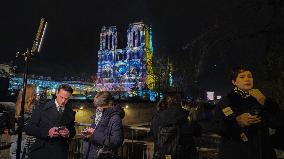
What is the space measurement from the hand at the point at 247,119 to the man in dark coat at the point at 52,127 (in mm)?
2844

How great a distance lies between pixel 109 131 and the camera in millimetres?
4801

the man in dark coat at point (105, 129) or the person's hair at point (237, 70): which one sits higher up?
the person's hair at point (237, 70)

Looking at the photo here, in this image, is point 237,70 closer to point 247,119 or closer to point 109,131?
point 247,119

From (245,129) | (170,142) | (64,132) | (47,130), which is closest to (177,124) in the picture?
(170,142)

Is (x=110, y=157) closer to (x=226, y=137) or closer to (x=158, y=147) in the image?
(x=158, y=147)

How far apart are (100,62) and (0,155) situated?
394 feet

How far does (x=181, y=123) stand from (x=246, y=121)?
7.36 feet

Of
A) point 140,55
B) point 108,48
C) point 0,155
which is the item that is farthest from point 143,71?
point 0,155

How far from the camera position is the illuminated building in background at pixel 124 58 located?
116875 mm

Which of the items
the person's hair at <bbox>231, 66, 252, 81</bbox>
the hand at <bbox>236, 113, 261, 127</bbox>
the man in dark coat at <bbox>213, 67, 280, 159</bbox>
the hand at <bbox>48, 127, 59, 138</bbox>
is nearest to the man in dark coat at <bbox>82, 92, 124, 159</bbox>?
the hand at <bbox>48, 127, 59, 138</bbox>

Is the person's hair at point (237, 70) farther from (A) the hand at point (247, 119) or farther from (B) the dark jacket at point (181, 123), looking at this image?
(B) the dark jacket at point (181, 123)

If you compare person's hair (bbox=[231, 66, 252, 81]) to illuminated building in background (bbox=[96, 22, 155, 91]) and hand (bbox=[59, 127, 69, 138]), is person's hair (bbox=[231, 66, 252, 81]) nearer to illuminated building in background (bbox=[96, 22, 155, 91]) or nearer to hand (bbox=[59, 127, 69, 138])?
hand (bbox=[59, 127, 69, 138])

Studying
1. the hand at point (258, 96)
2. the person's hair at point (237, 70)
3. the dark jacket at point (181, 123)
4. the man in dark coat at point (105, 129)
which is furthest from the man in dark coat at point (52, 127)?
the hand at point (258, 96)

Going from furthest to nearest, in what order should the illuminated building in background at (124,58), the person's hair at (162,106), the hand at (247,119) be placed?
the illuminated building in background at (124,58) < the person's hair at (162,106) < the hand at (247,119)
